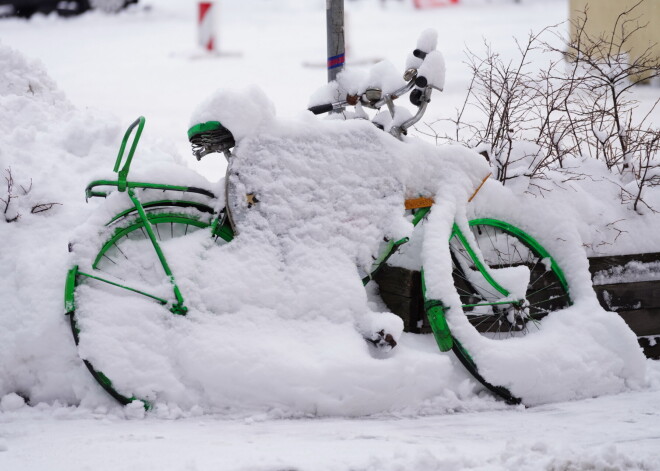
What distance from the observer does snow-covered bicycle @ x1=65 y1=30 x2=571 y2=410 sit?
3334 mm

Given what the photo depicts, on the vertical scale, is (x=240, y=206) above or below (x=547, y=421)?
above

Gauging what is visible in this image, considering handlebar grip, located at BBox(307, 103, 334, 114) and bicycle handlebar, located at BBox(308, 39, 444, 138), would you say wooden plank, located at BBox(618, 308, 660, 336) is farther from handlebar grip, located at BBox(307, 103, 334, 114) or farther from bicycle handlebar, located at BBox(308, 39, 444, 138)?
handlebar grip, located at BBox(307, 103, 334, 114)

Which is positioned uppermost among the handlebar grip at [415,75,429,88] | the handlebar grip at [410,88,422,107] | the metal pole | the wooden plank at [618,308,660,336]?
the metal pole

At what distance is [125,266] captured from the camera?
345 cm

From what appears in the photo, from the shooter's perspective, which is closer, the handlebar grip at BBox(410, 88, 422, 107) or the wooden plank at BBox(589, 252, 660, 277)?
the handlebar grip at BBox(410, 88, 422, 107)

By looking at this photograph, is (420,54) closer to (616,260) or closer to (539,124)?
(539,124)

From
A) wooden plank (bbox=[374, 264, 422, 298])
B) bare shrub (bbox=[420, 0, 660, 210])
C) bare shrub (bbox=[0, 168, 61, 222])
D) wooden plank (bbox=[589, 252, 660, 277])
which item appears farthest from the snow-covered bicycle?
bare shrub (bbox=[420, 0, 660, 210])

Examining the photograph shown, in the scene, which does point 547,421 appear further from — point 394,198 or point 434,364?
point 394,198

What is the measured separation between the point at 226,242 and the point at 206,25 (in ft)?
35.2

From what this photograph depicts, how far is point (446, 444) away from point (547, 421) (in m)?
0.76

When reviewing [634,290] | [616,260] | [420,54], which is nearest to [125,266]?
[420,54]

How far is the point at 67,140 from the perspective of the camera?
164 inches

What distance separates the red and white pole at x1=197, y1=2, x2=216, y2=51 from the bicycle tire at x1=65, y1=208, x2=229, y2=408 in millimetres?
10406

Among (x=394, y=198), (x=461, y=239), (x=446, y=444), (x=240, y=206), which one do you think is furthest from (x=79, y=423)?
(x=461, y=239)
